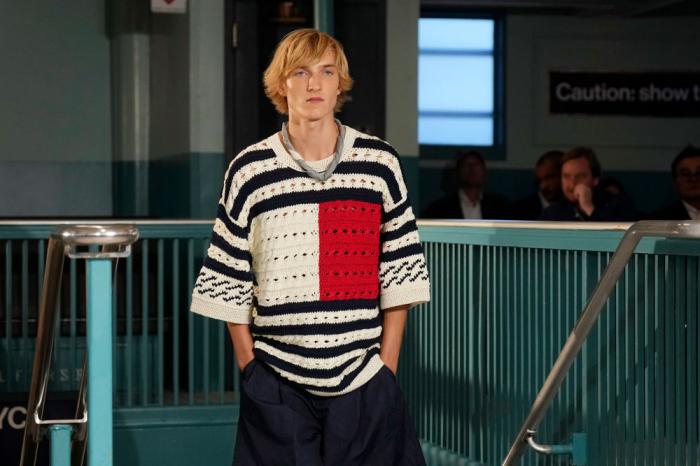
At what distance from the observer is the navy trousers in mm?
3586

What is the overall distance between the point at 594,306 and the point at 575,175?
3.58 metres

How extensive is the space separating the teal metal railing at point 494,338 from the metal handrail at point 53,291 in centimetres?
157

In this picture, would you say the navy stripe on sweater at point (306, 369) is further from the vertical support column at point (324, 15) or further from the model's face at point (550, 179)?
the model's face at point (550, 179)

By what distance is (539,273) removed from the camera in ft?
16.9

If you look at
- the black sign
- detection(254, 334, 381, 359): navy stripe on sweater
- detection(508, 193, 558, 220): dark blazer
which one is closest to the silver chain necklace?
detection(254, 334, 381, 359): navy stripe on sweater

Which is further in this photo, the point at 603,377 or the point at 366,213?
the point at 603,377

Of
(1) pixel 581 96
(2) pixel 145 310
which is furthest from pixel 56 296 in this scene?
(1) pixel 581 96

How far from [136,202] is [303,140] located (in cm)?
693

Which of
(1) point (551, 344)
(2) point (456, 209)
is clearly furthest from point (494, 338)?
(2) point (456, 209)

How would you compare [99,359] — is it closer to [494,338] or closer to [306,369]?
[306,369]

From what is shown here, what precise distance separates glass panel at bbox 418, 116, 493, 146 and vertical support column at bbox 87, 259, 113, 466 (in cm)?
1159

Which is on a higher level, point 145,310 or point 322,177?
point 322,177

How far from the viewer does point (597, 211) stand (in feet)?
24.5

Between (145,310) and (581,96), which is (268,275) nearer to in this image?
(145,310)
